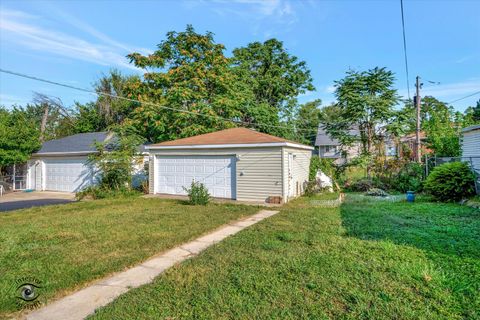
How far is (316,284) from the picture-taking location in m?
3.53

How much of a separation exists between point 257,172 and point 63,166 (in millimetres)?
11894

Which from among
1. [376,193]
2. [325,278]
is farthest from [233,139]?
[325,278]

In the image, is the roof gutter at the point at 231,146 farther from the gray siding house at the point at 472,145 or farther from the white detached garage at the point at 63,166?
the gray siding house at the point at 472,145

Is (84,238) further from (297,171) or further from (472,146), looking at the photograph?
(472,146)

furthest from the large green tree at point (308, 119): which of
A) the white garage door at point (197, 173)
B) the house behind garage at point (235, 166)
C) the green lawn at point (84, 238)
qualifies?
the green lawn at point (84, 238)

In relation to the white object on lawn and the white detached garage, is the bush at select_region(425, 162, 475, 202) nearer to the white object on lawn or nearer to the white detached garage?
the white object on lawn

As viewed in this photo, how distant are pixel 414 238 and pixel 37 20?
11657 millimetres

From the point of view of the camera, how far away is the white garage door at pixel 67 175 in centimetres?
1512

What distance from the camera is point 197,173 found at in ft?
40.8

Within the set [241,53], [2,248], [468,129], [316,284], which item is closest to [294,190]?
[468,129]

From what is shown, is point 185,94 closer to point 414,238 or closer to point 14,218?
point 14,218

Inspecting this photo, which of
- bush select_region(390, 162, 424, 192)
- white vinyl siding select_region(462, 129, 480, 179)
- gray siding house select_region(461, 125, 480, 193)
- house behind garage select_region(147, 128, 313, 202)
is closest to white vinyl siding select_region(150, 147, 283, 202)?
house behind garage select_region(147, 128, 313, 202)

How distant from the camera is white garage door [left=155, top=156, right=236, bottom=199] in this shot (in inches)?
464

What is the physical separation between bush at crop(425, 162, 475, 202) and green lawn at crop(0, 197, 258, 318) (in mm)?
6717
